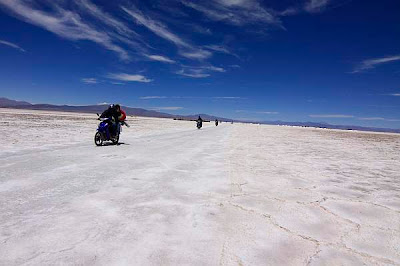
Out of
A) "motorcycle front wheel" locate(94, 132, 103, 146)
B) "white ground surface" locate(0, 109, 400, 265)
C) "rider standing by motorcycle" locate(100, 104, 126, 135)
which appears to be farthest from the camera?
"rider standing by motorcycle" locate(100, 104, 126, 135)

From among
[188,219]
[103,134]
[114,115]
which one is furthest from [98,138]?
[188,219]

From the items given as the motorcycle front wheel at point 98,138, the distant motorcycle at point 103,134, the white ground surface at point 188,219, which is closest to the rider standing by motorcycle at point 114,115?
the distant motorcycle at point 103,134

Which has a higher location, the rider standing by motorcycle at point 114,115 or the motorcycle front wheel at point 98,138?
the rider standing by motorcycle at point 114,115

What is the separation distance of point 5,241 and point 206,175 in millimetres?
4718

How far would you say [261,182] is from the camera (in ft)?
22.2

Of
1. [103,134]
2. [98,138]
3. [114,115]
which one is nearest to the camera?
[98,138]

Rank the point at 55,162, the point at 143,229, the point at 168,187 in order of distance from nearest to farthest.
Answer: the point at 143,229, the point at 168,187, the point at 55,162

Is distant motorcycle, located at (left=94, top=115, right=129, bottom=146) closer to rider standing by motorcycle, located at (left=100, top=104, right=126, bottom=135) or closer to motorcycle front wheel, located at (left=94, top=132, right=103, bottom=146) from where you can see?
motorcycle front wheel, located at (left=94, top=132, right=103, bottom=146)

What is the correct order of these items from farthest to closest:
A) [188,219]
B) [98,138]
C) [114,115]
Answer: [114,115] < [98,138] < [188,219]

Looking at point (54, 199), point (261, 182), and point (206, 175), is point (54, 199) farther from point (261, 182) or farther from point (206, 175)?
point (261, 182)

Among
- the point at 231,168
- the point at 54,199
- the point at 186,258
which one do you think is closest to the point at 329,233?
the point at 186,258

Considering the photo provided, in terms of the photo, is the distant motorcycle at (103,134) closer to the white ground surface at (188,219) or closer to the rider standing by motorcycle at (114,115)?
the rider standing by motorcycle at (114,115)

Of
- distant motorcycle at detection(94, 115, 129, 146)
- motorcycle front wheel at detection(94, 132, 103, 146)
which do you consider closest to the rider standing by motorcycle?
distant motorcycle at detection(94, 115, 129, 146)

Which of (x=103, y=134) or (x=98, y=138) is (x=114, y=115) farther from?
(x=98, y=138)
